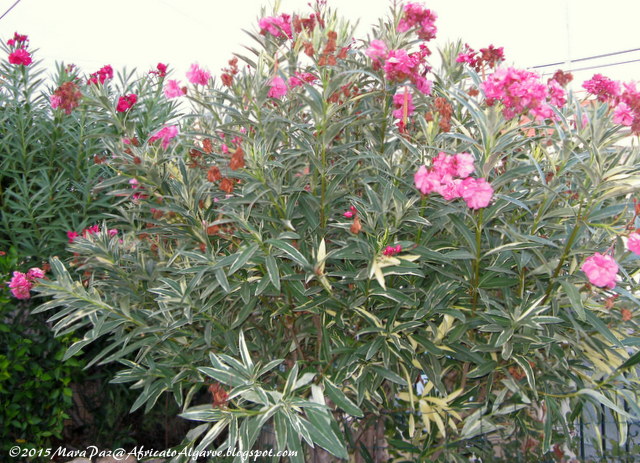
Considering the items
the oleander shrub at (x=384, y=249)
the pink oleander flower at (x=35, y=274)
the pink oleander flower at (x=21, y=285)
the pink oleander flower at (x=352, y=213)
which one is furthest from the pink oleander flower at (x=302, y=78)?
the pink oleander flower at (x=21, y=285)

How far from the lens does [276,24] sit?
2.07 metres

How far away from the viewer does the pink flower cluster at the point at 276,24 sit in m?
2.07

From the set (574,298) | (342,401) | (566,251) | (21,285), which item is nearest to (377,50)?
(566,251)

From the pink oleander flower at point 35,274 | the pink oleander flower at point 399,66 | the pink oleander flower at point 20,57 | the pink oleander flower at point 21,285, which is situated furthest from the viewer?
the pink oleander flower at point 20,57

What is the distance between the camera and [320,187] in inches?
74.9

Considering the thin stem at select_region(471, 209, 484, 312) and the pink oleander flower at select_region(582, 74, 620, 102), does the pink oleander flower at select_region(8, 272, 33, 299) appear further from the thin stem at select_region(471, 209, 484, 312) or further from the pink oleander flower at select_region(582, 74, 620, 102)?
the pink oleander flower at select_region(582, 74, 620, 102)

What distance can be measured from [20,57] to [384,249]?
8.16 ft

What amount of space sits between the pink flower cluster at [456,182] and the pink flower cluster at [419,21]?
66cm

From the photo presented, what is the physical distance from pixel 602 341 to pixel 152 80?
3.01 meters

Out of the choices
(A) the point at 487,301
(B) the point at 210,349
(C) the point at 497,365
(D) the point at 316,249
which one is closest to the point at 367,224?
(D) the point at 316,249

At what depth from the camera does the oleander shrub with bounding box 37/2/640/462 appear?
1.59 m

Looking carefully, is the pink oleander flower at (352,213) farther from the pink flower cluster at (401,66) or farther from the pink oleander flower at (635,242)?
the pink oleander flower at (635,242)

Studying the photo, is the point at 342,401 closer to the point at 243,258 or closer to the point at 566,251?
the point at 243,258

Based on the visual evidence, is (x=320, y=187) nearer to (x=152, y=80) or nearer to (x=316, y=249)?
(x=316, y=249)
